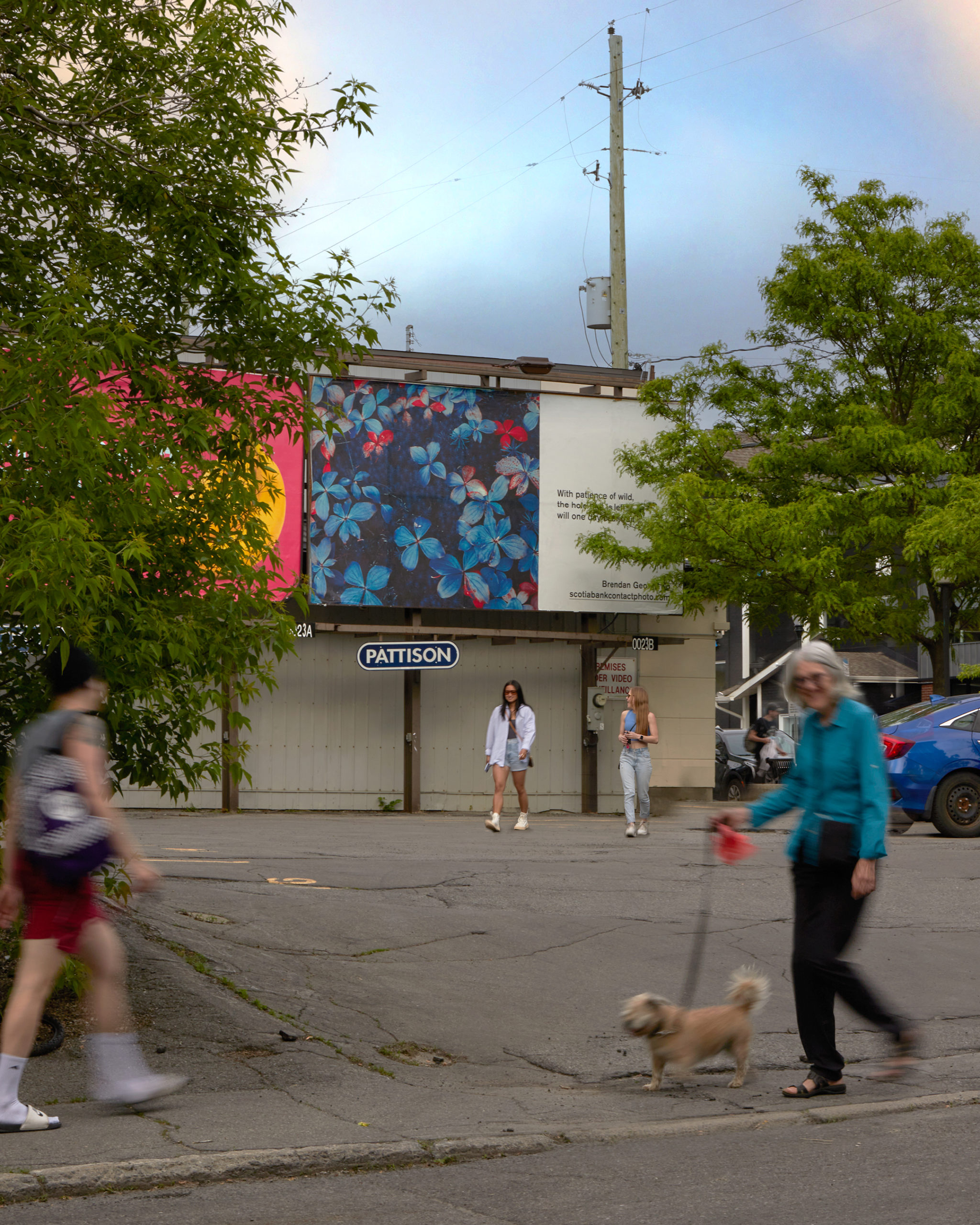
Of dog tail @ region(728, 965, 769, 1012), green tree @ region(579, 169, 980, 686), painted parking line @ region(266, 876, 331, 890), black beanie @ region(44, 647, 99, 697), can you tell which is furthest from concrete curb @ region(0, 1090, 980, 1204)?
green tree @ region(579, 169, 980, 686)

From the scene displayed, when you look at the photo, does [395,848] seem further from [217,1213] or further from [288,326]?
[217,1213]

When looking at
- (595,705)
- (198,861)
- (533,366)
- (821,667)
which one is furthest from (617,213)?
(821,667)

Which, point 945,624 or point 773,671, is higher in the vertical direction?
point 945,624

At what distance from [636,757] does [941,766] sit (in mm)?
3458

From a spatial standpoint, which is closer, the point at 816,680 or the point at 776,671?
the point at 816,680

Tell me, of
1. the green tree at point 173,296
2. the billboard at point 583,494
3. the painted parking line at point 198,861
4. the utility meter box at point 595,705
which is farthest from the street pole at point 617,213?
the green tree at point 173,296

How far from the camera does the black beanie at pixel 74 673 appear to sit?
5.13 m

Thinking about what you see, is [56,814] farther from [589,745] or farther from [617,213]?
[617,213]

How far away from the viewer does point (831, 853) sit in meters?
5.66

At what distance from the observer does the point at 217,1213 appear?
168 inches

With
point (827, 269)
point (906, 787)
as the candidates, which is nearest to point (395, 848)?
point (906, 787)

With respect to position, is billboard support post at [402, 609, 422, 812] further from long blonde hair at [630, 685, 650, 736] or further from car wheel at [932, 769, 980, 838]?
car wheel at [932, 769, 980, 838]

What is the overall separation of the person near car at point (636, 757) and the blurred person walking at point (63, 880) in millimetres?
11025

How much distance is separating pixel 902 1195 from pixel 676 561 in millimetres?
17071
